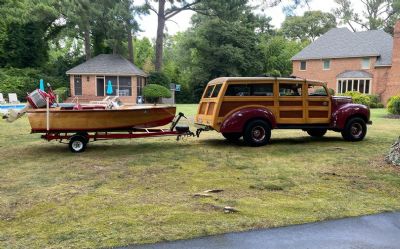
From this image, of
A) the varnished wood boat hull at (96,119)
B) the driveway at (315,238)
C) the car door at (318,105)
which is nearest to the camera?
the driveway at (315,238)

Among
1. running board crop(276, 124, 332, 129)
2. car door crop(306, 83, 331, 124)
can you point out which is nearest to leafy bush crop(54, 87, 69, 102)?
running board crop(276, 124, 332, 129)

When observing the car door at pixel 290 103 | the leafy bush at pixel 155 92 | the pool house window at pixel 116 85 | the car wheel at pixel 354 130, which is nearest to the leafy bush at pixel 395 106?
the car wheel at pixel 354 130

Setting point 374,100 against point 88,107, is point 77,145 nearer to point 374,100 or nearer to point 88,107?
point 88,107

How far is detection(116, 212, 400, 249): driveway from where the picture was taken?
370 centimetres

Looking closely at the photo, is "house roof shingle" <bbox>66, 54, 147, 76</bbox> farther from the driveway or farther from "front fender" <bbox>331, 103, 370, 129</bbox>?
the driveway

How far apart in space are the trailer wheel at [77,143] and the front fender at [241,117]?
131 inches

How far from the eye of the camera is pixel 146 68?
159 feet

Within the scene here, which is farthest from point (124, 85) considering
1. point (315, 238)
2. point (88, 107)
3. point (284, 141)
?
point (315, 238)

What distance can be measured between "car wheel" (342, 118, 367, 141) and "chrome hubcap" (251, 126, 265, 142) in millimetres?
2531

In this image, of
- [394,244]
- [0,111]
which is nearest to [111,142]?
[394,244]

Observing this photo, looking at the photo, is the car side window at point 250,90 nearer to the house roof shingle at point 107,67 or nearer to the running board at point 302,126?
the running board at point 302,126

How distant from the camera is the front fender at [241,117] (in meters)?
9.45

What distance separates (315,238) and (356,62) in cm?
3915

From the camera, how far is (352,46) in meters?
40.5
